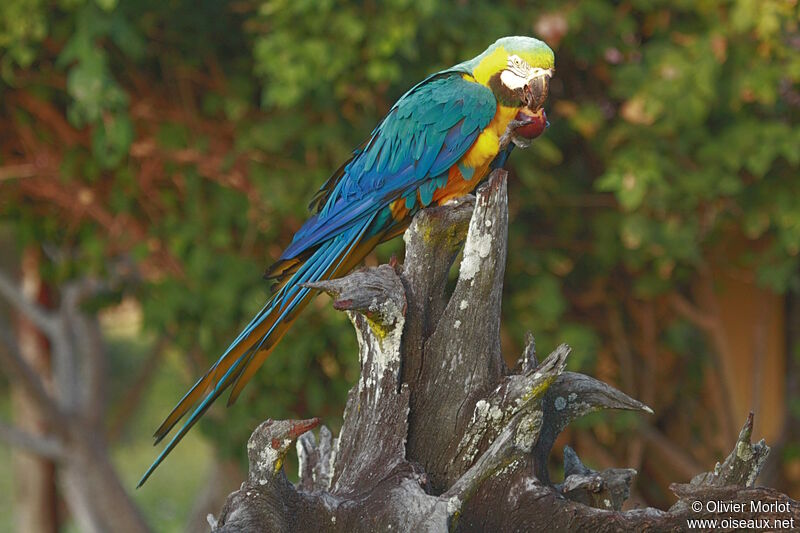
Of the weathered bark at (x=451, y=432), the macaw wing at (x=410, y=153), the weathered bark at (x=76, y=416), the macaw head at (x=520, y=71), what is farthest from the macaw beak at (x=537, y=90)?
the weathered bark at (x=76, y=416)

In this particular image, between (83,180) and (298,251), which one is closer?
(298,251)

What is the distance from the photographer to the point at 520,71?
2.47 meters

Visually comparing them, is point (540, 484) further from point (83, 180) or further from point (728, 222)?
point (83, 180)

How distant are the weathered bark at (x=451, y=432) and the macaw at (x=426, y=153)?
308mm

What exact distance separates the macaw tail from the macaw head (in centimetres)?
46

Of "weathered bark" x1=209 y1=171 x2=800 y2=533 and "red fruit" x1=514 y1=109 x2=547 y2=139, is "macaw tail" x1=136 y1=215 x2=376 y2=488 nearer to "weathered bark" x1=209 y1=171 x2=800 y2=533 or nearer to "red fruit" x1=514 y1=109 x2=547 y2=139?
"weathered bark" x1=209 y1=171 x2=800 y2=533

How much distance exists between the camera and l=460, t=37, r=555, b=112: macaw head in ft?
7.97

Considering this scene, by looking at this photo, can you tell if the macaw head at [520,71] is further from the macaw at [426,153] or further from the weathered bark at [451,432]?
the weathered bark at [451,432]

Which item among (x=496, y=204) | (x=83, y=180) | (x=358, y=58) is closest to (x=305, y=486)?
(x=496, y=204)

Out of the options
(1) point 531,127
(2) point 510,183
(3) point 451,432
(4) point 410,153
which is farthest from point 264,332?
(2) point 510,183

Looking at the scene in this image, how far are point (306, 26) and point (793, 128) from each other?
1.86m

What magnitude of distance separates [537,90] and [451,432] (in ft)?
2.87

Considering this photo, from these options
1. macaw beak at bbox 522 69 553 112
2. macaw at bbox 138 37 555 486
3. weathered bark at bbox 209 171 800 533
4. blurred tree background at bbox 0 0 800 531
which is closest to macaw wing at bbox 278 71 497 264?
macaw at bbox 138 37 555 486

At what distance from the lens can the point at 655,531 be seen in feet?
6.07
